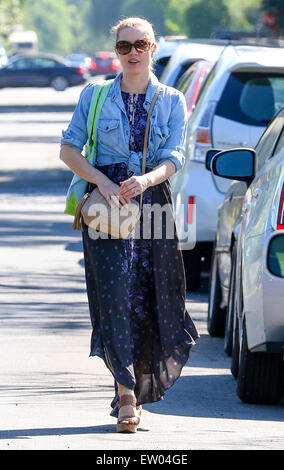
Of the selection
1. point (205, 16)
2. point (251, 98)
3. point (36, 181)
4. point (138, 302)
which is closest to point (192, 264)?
point (251, 98)

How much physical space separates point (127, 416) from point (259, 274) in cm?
98

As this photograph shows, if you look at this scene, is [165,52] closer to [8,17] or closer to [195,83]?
[195,83]

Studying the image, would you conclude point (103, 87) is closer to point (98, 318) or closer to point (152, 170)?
point (152, 170)

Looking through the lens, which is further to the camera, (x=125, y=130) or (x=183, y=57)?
(x=183, y=57)

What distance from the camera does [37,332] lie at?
9.08m

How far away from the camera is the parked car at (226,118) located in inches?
419

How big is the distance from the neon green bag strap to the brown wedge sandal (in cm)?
108

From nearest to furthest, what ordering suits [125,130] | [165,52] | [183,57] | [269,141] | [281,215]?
1. [125,130]
2. [281,215]
3. [269,141]
4. [183,57]
5. [165,52]

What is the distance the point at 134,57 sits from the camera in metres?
6.00

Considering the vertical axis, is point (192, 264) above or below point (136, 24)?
below

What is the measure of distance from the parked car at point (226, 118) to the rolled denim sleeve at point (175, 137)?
4450 millimetres

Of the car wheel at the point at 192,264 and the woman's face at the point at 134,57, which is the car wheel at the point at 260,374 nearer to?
the woman's face at the point at 134,57

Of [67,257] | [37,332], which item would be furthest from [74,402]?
[67,257]

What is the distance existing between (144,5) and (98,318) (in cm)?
16988
